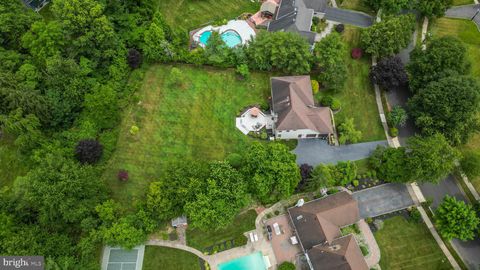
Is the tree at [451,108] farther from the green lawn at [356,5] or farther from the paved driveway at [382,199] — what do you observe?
the green lawn at [356,5]

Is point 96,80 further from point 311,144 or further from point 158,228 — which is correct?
point 311,144

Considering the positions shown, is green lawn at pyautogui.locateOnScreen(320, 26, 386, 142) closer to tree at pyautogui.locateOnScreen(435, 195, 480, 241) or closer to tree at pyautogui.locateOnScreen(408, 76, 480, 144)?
tree at pyautogui.locateOnScreen(408, 76, 480, 144)

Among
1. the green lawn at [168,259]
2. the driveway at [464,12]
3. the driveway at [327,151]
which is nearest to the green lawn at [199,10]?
the driveway at [327,151]

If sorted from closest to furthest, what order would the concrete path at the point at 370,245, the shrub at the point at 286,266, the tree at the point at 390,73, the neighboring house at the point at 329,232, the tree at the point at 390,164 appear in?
1. the neighboring house at the point at 329,232
2. the shrub at the point at 286,266
3. the concrete path at the point at 370,245
4. the tree at the point at 390,164
5. the tree at the point at 390,73

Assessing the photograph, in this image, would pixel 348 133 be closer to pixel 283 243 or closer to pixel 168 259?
pixel 283 243

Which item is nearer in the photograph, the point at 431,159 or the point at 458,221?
the point at 458,221

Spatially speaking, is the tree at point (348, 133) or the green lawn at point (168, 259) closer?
the green lawn at point (168, 259)

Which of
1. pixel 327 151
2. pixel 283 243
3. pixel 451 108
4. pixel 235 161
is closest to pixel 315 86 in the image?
pixel 327 151

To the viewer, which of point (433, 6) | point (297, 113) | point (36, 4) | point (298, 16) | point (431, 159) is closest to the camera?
point (431, 159)
